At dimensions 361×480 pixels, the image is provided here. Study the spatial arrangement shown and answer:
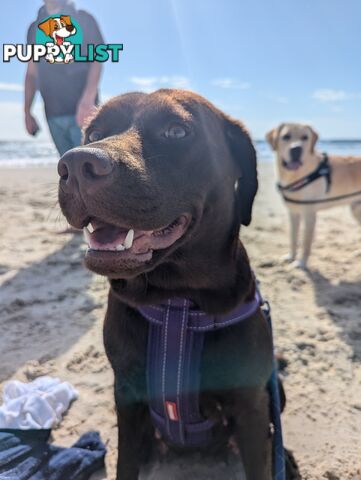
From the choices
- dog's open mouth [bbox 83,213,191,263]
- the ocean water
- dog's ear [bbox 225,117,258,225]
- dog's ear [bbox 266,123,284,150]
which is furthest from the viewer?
the ocean water

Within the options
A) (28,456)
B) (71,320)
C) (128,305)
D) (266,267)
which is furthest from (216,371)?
(266,267)

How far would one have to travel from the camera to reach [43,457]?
6.23 feet

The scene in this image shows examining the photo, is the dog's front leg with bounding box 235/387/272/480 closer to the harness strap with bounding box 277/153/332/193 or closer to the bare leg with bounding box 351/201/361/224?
the harness strap with bounding box 277/153/332/193

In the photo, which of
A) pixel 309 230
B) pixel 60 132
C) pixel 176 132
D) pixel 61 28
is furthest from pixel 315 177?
pixel 176 132

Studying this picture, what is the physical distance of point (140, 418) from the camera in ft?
5.67

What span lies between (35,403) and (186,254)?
1.24 metres

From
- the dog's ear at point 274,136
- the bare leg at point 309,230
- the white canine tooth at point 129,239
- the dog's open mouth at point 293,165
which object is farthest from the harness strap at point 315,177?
the white canine tooth at point 129,239

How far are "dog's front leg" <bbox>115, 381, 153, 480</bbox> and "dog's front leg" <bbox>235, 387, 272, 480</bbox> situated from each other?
0.40 meters

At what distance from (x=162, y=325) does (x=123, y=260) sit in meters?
0.40

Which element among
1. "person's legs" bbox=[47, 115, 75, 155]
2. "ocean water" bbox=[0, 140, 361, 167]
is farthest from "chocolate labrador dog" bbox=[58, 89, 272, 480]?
"ocean water" bbox=[0, 140, 361, 167]

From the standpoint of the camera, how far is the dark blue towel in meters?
1.82

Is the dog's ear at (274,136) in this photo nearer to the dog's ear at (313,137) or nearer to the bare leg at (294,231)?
the dog's ear at (313,137)

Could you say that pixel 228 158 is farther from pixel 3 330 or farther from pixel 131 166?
pixel 3 330

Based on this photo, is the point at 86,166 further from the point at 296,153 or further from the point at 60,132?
the point at 60,132
